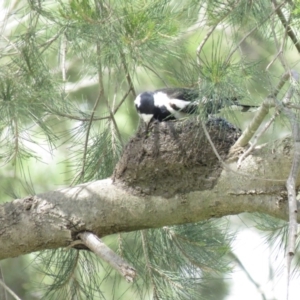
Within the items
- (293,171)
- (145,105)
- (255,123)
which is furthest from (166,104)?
(293,171)

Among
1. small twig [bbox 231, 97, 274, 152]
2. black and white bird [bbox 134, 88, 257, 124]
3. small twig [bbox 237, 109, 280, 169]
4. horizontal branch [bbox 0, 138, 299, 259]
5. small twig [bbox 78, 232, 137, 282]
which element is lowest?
small twig [bbox 78, 232, 137, 282]

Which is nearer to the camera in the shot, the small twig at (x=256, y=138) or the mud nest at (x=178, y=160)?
the small twig at (x=256, y=138)

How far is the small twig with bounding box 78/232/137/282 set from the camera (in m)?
1.82

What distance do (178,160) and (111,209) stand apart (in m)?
0.25

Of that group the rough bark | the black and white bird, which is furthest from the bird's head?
the rough bark

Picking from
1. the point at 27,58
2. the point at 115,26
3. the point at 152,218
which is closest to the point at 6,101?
the point at 27,58

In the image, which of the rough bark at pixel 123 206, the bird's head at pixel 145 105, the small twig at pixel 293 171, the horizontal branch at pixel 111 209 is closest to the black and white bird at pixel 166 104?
the bird's head at pixel 145 105

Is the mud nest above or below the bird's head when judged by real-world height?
below

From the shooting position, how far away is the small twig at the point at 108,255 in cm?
182

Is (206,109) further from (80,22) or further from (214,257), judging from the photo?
(214,257)

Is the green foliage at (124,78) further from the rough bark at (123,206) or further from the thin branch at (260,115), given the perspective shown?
the rough bark at (123,206)

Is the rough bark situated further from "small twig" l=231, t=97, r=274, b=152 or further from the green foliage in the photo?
the green foliage

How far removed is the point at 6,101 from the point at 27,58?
20 cm

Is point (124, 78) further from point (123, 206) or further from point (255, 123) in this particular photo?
point (255, 123)
